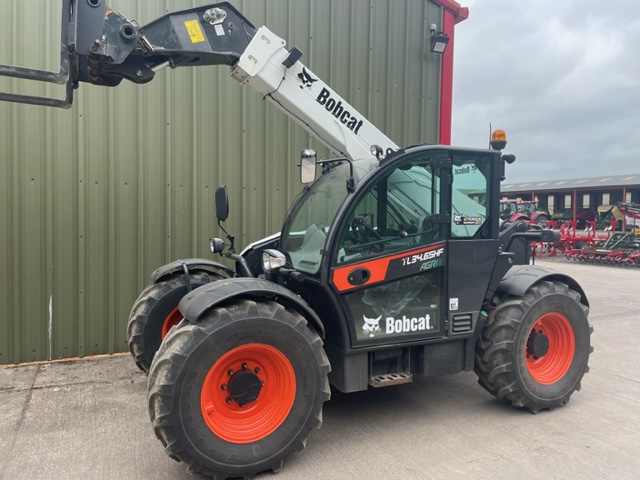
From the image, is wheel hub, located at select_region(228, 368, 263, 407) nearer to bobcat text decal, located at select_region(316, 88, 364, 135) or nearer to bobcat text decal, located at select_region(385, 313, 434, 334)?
bobcat text decal, located at select_region(385, 313, 434, 334)

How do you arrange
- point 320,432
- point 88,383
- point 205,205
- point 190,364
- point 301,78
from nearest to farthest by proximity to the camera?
point 190,364 < point 320,432 < point 301,78 < point 88,383 < point 205,205

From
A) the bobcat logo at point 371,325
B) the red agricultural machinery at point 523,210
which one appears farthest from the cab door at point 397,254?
the red agricultural machinery at point 523,210

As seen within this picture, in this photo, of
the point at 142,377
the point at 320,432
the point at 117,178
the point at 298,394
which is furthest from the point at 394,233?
the point at 117,178

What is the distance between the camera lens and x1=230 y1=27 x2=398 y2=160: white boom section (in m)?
4.03

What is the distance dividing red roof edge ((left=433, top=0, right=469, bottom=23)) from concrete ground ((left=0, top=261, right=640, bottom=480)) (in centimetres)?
519

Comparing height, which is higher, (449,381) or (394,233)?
(394,233)

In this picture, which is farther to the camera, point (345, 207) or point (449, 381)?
point (449, 381)

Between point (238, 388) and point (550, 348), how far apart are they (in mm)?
2795

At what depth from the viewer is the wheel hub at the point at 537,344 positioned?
13.5 ft

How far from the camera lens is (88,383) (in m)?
4.87

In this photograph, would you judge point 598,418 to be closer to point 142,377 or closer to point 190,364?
point 190,364

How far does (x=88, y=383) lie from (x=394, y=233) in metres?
3.42

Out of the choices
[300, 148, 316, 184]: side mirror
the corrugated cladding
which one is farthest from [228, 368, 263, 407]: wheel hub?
the corrugated cladding

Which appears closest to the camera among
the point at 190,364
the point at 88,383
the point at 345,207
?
the point at 190,364
